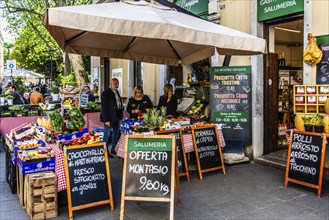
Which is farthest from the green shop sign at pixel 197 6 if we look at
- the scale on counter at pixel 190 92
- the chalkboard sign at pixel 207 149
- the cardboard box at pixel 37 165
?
the cardboard box at pixel 37 165

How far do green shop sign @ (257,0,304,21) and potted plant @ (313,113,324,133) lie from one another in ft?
7.23

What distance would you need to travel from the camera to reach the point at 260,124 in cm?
730

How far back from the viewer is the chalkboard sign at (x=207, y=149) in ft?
20.1

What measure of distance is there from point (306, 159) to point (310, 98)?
1.16 meters

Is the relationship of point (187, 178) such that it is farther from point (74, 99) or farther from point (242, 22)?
point (74, 99)

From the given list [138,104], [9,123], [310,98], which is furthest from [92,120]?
[310,98]

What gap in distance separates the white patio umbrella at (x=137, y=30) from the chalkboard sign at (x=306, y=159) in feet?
5.07

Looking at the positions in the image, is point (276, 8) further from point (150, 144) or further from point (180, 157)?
point (150, 144)

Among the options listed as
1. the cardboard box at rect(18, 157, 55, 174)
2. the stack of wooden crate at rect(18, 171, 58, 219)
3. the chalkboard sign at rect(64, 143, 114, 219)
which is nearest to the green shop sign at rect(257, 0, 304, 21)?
the chalkboard sign at rect(64, 143, 114, 219)

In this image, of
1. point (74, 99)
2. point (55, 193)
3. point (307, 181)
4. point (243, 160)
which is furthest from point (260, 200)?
point (74, 99)

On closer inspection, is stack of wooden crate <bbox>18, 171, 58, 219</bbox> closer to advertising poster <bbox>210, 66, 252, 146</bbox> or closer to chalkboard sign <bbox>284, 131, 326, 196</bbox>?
chalkboard sign <bbox>284, 131, 326, 196</bbox>

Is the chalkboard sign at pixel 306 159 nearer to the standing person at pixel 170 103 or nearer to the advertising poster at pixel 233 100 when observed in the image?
the advertising poster at pixel 233 100

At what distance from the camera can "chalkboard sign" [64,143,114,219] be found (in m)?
4.34

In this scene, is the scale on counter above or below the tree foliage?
below
